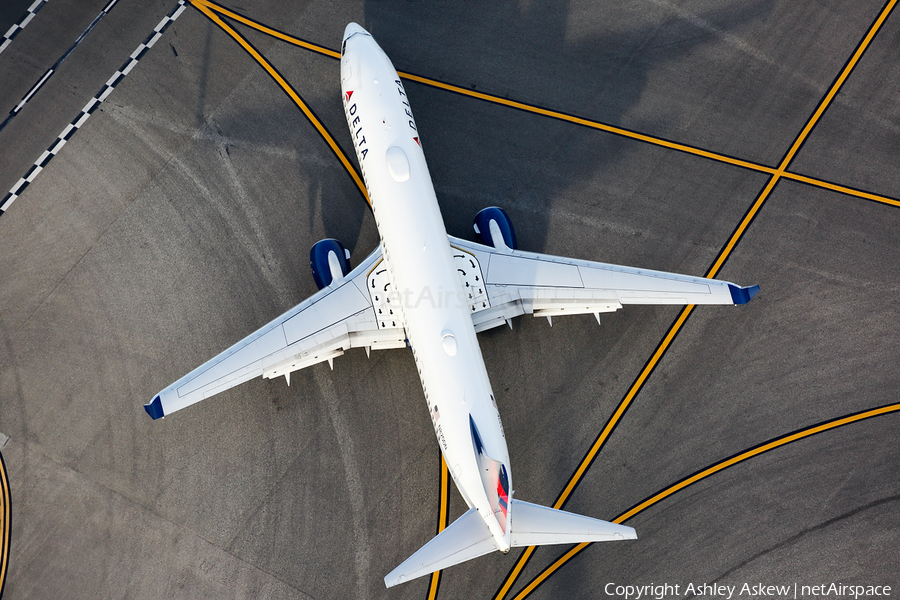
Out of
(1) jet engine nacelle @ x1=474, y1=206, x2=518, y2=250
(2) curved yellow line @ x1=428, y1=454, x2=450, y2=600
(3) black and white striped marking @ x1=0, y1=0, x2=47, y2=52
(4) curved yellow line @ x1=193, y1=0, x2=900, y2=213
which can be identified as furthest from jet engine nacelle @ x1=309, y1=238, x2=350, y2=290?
(3) black and white striped marking @ x1=0, y1=0, x2=47, y2=52

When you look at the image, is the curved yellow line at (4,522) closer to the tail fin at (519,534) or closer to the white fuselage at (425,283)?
the tail fin at (519,534)

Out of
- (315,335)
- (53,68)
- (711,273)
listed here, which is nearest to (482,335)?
(315,335)

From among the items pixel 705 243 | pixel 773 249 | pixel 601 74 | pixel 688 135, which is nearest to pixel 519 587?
pixel 705 243

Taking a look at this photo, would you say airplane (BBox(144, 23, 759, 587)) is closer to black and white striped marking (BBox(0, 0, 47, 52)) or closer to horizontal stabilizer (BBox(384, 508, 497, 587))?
horizontal stabilizer (BBox(384, 508, 497, 587))

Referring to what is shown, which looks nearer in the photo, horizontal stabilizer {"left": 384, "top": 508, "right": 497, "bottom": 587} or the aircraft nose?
horizontal stabilizer {"left": 384, "top": 508, "right": 497, "bottom": 587}

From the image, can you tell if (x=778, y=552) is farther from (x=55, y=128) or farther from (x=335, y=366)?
(x=55, y=128)

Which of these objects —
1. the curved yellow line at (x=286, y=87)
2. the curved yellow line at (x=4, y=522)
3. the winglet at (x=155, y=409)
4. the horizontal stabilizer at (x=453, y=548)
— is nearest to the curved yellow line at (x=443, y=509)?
the horizontal stabilizer at (x=453, y=548)
